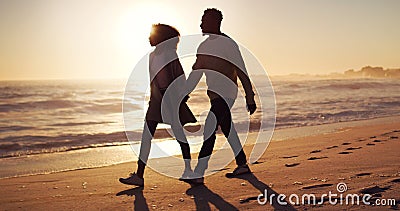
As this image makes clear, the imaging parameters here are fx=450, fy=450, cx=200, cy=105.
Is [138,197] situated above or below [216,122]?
below

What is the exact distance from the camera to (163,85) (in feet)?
16.5

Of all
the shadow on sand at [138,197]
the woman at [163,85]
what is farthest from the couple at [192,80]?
the shadow on sand at [138,197]

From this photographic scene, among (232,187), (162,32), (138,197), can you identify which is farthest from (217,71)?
(138,197)

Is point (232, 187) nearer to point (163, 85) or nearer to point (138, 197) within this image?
point (138, 197)

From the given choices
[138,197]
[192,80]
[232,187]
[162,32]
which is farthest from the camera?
[192,80]

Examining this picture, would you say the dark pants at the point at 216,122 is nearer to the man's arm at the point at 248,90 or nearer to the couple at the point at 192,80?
the couple at the point at 192,80

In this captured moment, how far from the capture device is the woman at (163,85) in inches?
197

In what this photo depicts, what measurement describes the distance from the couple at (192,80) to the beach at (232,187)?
0.35 metres

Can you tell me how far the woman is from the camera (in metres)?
5.01

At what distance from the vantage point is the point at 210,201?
14.0ft

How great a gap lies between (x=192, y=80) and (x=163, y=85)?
13.2 inches

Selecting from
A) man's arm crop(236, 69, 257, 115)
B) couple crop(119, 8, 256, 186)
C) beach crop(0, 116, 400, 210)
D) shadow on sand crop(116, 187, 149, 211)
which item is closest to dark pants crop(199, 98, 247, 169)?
couple crop(119, 8, 256, 186)

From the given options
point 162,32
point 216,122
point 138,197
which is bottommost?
point 138,197

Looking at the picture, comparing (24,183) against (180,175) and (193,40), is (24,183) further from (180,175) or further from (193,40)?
(193,40)
